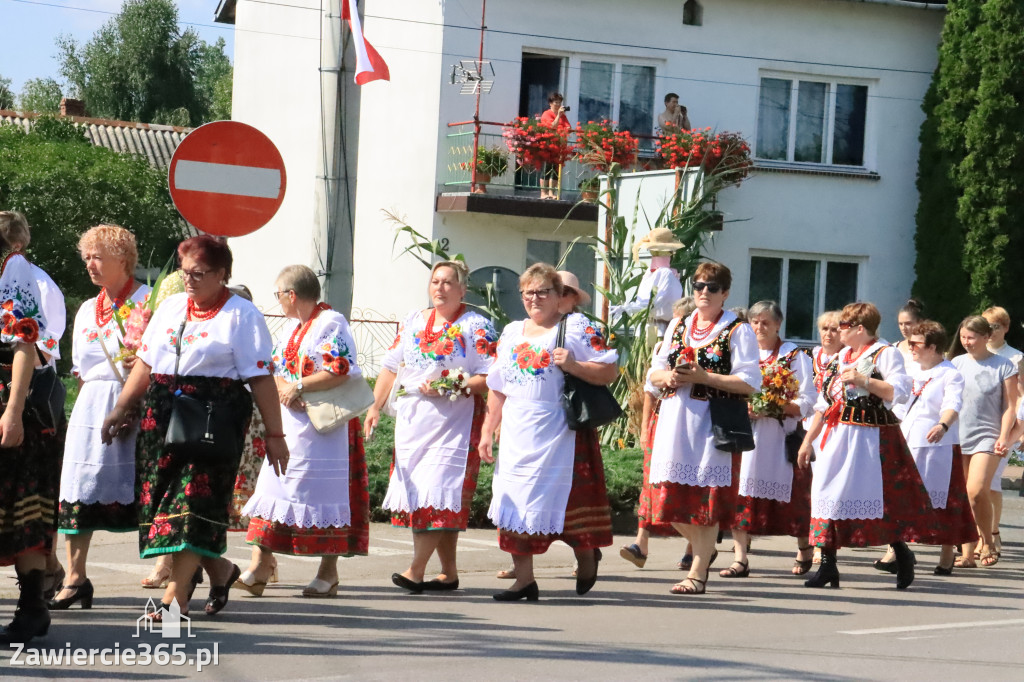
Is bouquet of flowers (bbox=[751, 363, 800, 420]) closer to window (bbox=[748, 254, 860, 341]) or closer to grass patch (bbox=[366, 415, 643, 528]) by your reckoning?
grass patch (bbox=[366, 415, 643, 528])

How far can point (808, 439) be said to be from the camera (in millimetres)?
10367

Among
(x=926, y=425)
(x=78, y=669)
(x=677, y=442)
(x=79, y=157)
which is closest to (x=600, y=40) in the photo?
(x=79, y=157)

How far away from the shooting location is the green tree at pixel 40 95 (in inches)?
2530

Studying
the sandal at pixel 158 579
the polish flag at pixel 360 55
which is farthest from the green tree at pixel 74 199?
the sandal at pixel 158 579

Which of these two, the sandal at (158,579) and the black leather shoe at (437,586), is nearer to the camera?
the sandal at (158,579)

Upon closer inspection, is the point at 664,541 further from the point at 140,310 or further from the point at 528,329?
the point at 140,310

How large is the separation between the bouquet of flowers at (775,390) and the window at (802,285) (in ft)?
44.6

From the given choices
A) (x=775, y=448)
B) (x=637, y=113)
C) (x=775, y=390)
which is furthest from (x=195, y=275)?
(x=637, y=113)

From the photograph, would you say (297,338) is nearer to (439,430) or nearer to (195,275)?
(439,430)

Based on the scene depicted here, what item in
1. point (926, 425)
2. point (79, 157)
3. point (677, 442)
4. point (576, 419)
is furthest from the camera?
point (79, 157)

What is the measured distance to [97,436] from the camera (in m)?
7.96

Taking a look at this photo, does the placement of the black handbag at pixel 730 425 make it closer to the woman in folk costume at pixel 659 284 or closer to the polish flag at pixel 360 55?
the polish flag at pixel 360 55

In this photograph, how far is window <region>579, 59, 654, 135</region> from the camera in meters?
23.3

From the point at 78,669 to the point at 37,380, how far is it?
139cm
